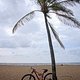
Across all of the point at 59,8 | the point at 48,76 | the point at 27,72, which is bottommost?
the point at 27,72

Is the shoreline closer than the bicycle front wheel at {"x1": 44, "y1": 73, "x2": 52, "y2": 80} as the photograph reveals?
No

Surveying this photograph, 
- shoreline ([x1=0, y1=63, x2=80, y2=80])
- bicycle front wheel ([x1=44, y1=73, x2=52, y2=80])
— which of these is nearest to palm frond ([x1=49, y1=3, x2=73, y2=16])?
bicycle front wheel ([x1=44, y1=73, x2=52, y2=80])

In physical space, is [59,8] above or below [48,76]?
above

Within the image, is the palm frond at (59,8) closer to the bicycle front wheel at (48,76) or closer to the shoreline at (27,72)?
the bicycle front wheel at (48,76)

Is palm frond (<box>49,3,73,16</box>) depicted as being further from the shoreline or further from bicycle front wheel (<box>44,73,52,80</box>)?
the shoreline

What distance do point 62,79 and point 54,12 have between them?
6635 mm

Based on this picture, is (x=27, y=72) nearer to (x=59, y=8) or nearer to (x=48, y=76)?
(x=48, y=76)

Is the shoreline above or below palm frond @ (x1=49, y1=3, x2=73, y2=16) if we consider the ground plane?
below

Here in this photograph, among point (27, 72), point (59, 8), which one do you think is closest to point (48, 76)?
point (59, 8)

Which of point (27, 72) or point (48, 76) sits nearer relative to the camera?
point (48, 76)

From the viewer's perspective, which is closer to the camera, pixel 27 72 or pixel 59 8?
pixel 59 8

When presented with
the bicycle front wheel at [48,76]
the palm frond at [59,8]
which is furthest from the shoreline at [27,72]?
the palm frond at [59,8]

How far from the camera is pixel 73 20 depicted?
21938 millimetres

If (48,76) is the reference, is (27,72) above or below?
below
